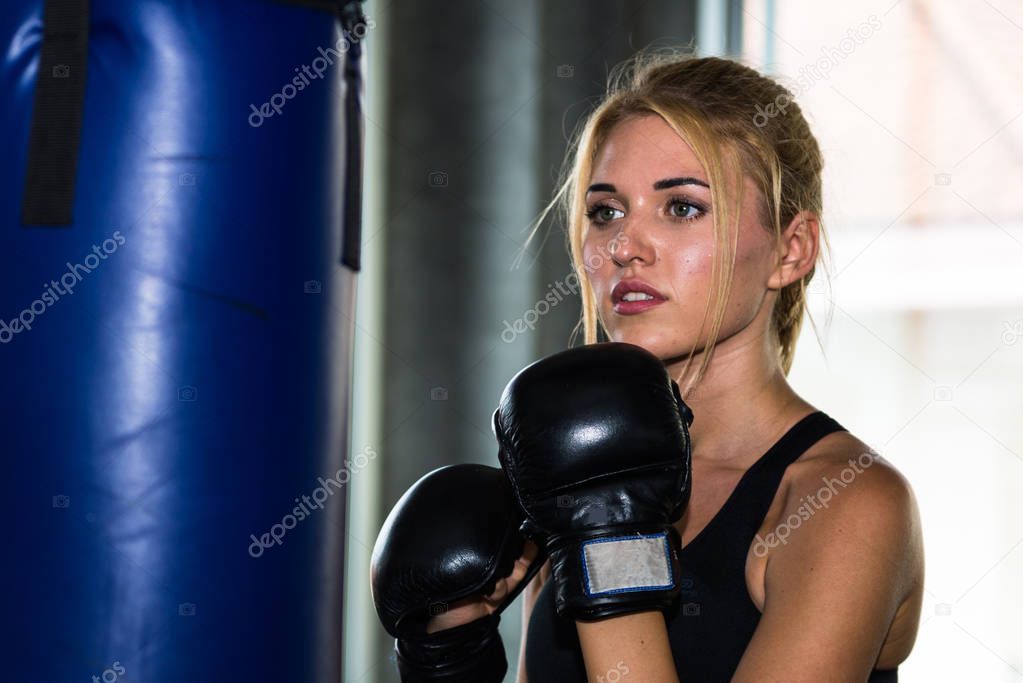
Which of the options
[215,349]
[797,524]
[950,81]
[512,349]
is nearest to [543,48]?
[512,349]

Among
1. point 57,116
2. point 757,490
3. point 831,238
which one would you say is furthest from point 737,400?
point 831,238

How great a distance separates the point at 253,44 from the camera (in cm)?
150

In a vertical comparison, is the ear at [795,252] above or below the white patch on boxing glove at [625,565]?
above

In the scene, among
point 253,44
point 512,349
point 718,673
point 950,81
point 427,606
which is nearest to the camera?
point 718,673

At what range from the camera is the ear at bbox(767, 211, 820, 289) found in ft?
4.84

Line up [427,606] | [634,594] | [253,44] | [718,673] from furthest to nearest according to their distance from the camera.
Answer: [253,44], [427,606], [718,673], [634,594]

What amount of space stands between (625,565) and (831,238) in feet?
6.82

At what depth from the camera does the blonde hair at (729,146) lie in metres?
1.40

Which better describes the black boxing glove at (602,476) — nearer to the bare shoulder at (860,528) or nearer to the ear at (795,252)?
the bare shoulder at (860,528)

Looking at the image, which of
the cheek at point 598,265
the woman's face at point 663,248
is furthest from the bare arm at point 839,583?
the cheek at point 598,265

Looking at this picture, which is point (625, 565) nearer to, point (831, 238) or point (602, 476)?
point (602, 476)

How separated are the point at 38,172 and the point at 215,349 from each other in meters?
0.32

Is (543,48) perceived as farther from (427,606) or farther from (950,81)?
(427,606)

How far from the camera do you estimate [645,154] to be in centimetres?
143
